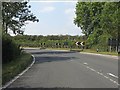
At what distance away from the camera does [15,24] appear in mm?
60875

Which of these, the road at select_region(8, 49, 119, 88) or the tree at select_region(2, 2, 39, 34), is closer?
the road at select_region(8, 49, 119, 88)

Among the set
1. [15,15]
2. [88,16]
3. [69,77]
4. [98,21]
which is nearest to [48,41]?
[88,16]

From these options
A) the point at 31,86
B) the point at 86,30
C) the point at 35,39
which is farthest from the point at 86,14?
the point at 31,86

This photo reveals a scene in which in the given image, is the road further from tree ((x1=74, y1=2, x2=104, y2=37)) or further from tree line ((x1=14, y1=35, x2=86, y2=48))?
tree line ((x1=14, y1=35, x2=86, y2=48))

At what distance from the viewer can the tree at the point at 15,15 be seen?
2158 inches

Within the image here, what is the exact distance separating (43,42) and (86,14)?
32.3 metres

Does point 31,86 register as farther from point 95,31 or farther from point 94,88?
point 95,31

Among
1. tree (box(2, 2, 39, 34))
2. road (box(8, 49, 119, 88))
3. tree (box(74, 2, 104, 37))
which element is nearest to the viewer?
road (box(8, 49, 119, 88))

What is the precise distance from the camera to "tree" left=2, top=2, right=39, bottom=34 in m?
54.8

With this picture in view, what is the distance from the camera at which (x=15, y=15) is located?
60312 millimetres

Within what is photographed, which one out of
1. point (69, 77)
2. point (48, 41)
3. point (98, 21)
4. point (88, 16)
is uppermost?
point (88, 16)

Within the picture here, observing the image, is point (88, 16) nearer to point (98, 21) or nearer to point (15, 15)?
point (98, 21)

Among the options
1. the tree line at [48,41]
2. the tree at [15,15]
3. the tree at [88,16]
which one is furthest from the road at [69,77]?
the tree line at [48,41]

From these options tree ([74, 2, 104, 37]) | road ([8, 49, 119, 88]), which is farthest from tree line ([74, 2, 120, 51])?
road ([8, 49, 119, 88])
